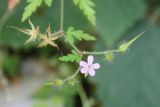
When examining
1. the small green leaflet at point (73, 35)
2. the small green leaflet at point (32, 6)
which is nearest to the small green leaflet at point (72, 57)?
the small green leaflet at point (73, 35)

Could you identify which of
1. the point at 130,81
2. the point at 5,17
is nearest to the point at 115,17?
the point at 130,81

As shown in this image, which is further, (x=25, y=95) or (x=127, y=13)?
(x=25, y=95)

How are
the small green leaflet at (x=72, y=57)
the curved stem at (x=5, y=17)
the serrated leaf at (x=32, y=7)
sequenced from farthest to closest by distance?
the curved stem at (x=5, y=17) < the serrated leaf at (x=32, y=7) < the small green leaflet at (x=72, y=57)

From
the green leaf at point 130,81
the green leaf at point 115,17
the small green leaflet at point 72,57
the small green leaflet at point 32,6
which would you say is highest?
the green leaf at point 115,17

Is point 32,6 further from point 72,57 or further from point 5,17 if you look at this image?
point 5,17

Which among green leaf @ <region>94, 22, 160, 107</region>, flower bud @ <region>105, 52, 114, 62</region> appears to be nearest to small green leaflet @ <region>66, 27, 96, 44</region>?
flower bud @ <region>105, 52, 114, 62</region>

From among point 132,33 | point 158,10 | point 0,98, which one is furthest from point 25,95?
point 158,10

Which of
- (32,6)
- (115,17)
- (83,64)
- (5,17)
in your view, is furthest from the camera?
(115,17)

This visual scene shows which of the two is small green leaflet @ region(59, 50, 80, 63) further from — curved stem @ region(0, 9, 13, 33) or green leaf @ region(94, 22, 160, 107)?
green leaf @ region(94, 22, 160, 107)

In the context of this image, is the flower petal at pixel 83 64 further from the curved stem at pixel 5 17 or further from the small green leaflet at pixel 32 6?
the curved stem at pixel 5 17

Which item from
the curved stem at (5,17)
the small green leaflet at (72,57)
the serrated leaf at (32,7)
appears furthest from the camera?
the curved stem at (5,17)

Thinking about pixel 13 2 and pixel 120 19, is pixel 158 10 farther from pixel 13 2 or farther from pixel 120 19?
pixel 13 2
